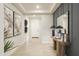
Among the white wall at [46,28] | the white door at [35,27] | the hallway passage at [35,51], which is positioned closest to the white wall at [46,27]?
the white wall at [46,28]

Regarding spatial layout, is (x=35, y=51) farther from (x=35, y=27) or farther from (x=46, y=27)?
(x=35, y=27)

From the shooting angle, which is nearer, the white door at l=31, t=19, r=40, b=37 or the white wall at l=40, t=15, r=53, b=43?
the white wall at l=40, t=15, r=53, b=43

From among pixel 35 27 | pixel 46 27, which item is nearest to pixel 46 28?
pixel 46 27

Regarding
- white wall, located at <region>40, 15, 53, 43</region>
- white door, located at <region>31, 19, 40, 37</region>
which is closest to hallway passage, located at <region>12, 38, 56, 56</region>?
white wall, located at <region>40, 15, 53, 43</region>

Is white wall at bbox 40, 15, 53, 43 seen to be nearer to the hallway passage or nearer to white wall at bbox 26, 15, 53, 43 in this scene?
white wall at bbox 26, 15, 53, 43

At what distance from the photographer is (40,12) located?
927 cm

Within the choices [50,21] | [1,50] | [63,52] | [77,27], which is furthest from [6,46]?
[50,21]

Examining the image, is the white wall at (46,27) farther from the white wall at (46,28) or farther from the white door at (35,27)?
the white door at (35,27)

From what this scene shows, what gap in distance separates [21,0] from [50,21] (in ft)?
20.7

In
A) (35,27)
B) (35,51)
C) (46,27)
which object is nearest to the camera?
(35,51)

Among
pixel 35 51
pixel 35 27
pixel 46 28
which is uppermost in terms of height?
pixel 35 27

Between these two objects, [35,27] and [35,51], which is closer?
[35,51]

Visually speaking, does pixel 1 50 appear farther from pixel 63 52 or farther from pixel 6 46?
pixel 63 52

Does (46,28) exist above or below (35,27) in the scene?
below
